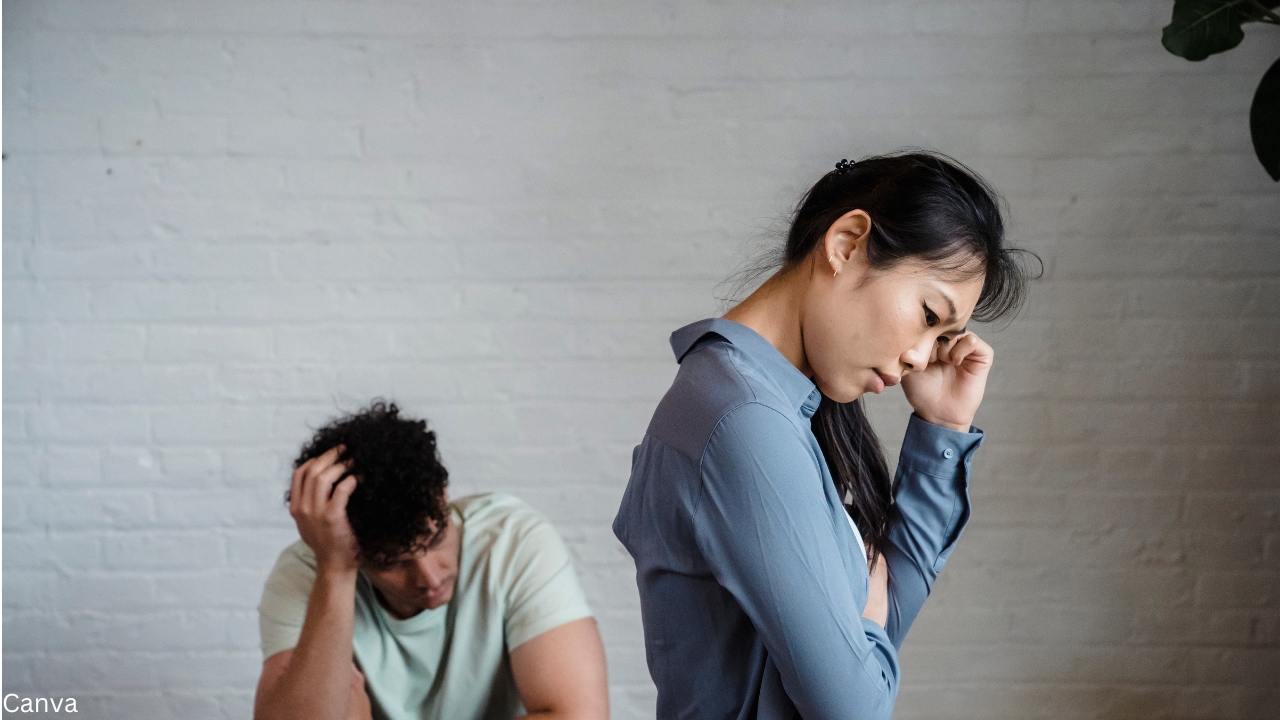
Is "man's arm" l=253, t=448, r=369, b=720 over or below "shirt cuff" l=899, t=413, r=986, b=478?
below

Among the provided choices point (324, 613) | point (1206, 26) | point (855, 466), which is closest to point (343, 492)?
point (324, 613)

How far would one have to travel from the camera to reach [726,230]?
2.27 meters

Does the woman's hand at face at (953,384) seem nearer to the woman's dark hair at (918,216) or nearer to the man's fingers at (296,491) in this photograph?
the woman's dark hair at (918,216)

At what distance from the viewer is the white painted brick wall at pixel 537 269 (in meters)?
2.22

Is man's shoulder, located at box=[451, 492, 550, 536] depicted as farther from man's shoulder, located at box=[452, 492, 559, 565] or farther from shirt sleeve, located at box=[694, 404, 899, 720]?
shirt sleeve, located at box=[694, 404, 899, 720]

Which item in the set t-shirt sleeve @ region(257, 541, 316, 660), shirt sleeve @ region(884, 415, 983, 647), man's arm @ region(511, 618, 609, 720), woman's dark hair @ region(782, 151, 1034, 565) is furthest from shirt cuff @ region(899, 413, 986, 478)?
t-shirt sleeve @ region(257, 541, 316, 660)

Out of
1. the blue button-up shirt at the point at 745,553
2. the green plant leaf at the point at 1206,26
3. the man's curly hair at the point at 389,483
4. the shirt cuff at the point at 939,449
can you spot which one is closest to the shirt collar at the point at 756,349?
the blue button-up shirt at the point at 745,553

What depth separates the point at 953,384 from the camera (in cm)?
117

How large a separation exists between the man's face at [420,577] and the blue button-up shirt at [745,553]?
Result: 72 centimetres

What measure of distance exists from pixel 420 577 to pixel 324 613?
17 centimetres

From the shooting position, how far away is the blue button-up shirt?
2.58 feet

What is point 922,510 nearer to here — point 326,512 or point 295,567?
point 326,512

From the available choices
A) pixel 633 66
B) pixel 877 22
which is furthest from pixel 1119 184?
pixel 633 66

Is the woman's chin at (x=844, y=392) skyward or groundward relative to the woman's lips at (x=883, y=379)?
groundward
